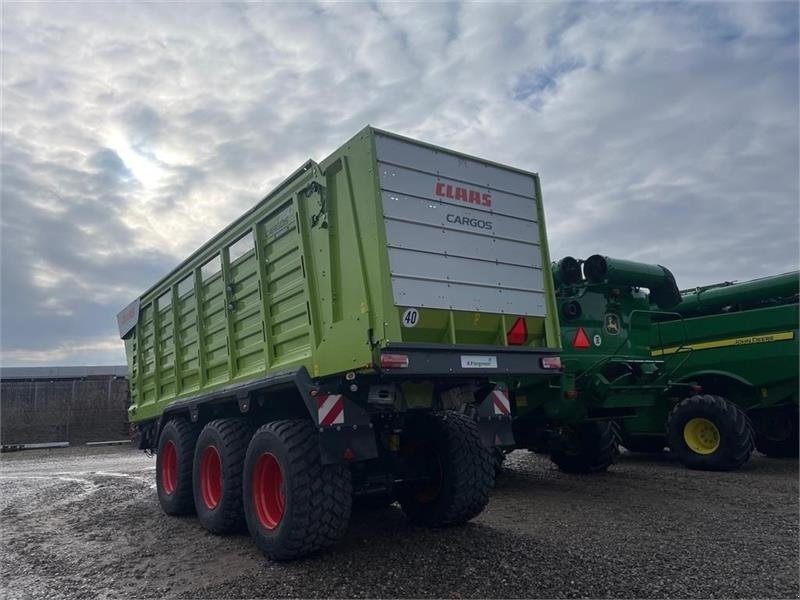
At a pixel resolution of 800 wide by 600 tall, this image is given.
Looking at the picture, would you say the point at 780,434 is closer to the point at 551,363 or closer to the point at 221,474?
the point at 551,363

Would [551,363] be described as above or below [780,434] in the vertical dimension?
above

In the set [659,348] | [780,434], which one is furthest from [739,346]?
[780,434]

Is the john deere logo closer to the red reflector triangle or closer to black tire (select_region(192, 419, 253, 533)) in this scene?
the red reflector triangle

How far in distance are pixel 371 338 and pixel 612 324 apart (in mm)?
5087

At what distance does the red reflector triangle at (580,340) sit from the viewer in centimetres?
824

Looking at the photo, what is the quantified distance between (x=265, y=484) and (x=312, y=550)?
2.69 ft

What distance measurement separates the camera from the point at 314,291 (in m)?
5.20

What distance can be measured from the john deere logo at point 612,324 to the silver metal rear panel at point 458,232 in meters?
3.12

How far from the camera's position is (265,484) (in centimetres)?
538

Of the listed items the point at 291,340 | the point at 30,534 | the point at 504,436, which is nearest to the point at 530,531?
the point at 504,436

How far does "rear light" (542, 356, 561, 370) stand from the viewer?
5547 mm

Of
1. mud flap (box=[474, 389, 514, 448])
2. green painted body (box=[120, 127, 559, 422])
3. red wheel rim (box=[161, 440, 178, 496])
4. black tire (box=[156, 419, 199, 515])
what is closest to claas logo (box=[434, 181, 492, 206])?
green painted body (box=[120, 127, 559, 422])

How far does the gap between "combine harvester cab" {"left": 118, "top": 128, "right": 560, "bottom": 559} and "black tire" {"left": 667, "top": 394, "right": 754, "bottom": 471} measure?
4.85 meters

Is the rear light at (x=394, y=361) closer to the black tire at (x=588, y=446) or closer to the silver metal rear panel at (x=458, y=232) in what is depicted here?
the silver metal rear panel at (x=458, y=232)
